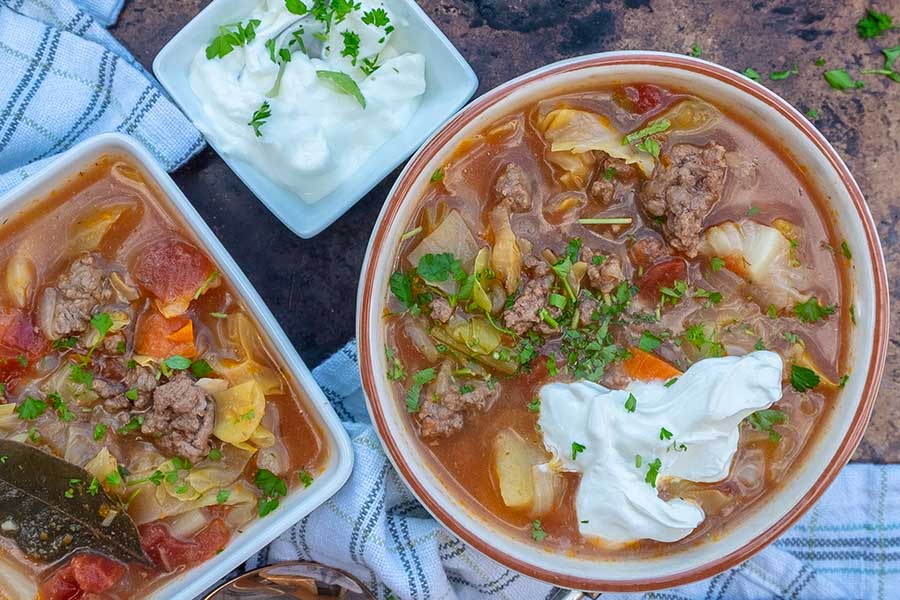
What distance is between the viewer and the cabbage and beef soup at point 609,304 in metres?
2.86

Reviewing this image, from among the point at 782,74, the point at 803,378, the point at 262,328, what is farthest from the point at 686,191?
the point at 262,328

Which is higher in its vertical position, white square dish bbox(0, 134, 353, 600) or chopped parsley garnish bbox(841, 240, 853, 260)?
white square dish bbox(0, 134, 353, 600)

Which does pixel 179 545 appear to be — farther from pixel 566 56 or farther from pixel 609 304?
pixel 566 56

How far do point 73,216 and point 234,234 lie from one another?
639 millimetres

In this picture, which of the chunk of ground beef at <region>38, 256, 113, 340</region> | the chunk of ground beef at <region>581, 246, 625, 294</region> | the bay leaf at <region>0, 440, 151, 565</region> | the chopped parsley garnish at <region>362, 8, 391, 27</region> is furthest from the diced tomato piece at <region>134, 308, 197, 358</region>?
the chunk of ground beef at <region>581, 246, 625, 294</region>

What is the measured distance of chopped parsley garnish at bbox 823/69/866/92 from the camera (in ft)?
11.3

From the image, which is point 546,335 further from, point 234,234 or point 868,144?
point 868,144

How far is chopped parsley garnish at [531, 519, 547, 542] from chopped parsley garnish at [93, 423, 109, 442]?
1.53m

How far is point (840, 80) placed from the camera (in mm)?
3439

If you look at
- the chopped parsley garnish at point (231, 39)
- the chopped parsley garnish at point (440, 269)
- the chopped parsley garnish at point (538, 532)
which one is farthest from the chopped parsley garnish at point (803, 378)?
the chopped parsley garnish at point (231, 39)

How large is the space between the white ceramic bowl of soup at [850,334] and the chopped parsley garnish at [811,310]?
0.34 feet

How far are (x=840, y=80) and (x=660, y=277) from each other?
126 cm

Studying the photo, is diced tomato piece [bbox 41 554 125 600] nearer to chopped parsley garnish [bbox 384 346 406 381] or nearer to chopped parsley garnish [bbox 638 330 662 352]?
chopped parsley garnish [bbox 384 346 406 381]

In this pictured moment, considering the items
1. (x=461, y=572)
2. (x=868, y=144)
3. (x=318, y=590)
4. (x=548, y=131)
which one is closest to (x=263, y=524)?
(x=318, y=590)
